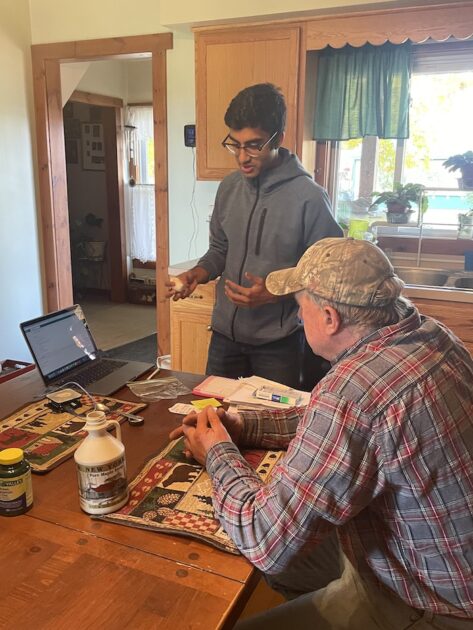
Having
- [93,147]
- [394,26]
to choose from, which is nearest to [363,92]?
[394,26]

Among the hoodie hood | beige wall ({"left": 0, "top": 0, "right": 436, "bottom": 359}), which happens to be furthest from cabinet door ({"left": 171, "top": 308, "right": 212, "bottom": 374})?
the hoodie hood

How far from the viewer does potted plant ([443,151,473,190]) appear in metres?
2.95

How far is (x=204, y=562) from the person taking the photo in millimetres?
954

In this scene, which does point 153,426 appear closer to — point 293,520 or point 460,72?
point 293,520

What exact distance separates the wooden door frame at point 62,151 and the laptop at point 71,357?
5.12ft

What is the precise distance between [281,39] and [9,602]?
2.59 m

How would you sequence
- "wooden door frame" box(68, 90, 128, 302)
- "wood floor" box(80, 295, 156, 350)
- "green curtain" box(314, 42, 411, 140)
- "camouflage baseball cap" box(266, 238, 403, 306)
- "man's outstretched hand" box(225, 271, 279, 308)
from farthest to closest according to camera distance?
"wooden door frame" box(68, 90, 128, 302), "wood floor" box(80, 295, 156, 350), "green curtain" box(314, 42, 411, 140), "man's outstretched hand" box(225, 271, 279, 308), "camouflage baseball cap" box(266, 238, 403, 306)

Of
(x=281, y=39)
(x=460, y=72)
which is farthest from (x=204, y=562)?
(x=460, y=72)

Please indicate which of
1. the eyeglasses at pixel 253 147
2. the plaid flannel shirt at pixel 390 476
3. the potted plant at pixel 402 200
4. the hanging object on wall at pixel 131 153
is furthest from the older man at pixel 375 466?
the hanging object on wall at pixel 131 153

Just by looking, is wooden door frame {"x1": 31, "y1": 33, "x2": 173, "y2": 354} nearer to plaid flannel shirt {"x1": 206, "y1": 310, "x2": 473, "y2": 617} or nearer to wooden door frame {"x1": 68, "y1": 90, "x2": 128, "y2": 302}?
wooden door frame {"x1": 68, "y1": 90, "x2": 128, "y2": 302}

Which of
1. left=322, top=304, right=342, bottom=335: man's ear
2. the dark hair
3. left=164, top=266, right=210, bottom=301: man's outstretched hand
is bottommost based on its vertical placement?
left=164, top=266, right=210, bottom=301: man's outstretched hand

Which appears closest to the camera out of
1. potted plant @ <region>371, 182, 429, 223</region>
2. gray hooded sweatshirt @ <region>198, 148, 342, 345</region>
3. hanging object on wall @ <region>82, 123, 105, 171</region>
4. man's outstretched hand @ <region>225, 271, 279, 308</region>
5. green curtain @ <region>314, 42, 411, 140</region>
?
man's outstretched hand @ <region>225, 271, 279, 308</region>

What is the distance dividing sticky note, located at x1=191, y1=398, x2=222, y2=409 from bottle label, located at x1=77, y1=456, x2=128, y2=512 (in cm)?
48

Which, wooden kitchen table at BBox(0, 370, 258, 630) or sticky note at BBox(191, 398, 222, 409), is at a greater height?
sticky note at BBox(191, 398, 222, 409)
